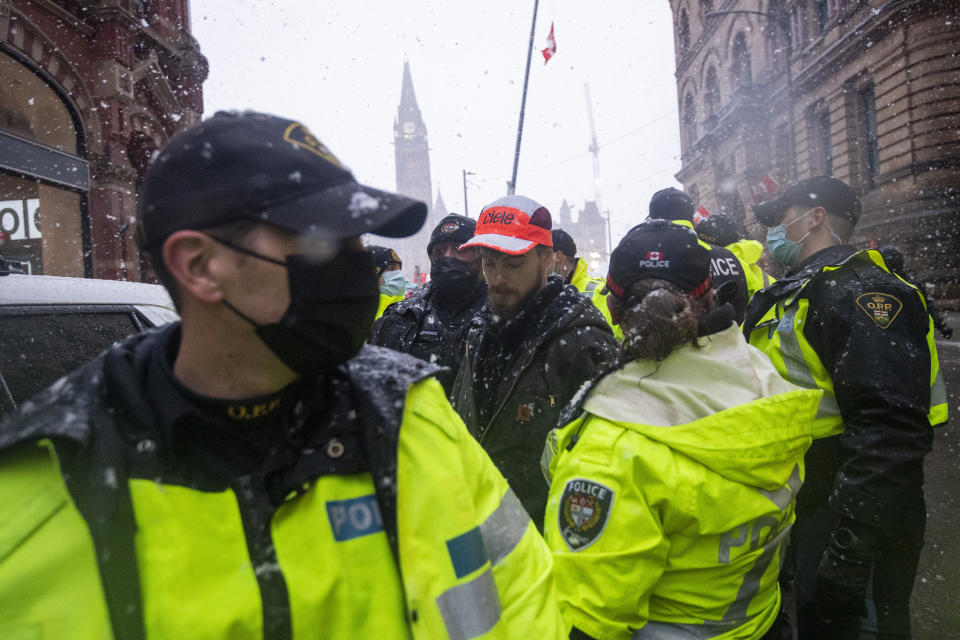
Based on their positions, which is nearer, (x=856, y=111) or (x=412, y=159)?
(x=856, y=111)

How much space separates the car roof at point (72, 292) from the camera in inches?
75.5

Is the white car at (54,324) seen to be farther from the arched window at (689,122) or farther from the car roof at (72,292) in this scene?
the arched window at (689,122)

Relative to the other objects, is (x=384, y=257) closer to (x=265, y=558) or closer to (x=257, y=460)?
(x=257, y=460)

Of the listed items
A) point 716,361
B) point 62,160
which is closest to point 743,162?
point 62,160

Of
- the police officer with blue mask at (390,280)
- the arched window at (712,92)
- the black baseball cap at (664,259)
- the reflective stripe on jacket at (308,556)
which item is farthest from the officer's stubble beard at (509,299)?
the arched window at (712,92)

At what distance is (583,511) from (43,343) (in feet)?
5.75

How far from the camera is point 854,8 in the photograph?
17.9 m

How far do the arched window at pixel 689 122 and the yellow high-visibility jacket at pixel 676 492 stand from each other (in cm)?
3346

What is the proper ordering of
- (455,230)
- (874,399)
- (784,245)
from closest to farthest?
(874,399), (784,245), (455,230)

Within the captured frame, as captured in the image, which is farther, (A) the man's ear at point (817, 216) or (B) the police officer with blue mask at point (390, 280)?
(B) the police officer with blue mask at point (390, 280)

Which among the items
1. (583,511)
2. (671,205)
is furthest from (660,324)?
(671,205)

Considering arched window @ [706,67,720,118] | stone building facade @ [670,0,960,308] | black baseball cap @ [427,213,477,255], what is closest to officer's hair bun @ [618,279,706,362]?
→ black baseball cap @ [427,213,477,255]

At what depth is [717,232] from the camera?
4781mm

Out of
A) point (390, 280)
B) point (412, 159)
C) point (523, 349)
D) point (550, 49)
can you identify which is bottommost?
point (523, 349)
